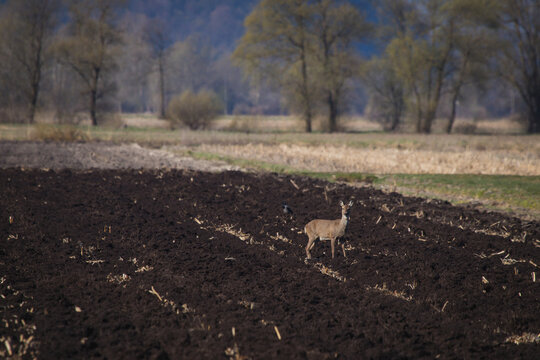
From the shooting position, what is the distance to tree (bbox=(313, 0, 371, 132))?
47281mm

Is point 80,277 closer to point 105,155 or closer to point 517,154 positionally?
point 105,155

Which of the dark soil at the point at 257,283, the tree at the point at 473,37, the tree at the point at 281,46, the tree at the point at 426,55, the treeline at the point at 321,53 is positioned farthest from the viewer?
the tree at the point at 281,46

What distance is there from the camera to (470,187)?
15.6 metres

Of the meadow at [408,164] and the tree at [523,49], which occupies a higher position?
the tree at [523,49]

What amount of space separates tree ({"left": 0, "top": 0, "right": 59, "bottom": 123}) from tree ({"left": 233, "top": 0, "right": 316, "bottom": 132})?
20.5 meters

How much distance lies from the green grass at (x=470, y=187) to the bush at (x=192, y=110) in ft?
97.0

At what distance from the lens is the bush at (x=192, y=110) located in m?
47.3

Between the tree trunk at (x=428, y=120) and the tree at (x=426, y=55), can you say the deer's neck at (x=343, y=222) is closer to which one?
the tree at (x=426, y=55)

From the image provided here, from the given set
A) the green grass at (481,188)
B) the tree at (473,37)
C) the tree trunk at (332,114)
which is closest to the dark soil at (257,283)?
the green grass at (481,188)

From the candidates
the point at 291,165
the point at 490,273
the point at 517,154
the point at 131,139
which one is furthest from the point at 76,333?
the point at 131,139

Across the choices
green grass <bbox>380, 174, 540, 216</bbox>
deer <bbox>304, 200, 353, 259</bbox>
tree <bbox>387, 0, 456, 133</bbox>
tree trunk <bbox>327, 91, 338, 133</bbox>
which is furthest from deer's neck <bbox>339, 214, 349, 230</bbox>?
tree trunk <bbox>327, 91, 338, 133</bbox>

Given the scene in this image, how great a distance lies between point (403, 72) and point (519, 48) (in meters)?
11.9

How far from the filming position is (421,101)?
49000mm

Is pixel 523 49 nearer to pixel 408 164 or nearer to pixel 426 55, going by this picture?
pixel 426 55
